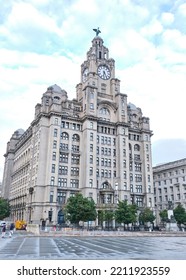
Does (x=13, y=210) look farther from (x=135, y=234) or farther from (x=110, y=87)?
(x=135, y=234)

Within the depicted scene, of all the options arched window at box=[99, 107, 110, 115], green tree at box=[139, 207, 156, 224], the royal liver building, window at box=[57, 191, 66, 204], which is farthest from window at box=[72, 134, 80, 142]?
green tree at box=[139, 207, 156, 224]

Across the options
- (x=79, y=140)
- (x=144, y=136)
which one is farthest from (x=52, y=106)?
(x=144, y=136)

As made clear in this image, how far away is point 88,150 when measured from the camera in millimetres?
80875

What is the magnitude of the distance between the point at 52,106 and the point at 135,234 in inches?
1839

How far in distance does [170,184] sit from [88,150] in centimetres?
3594

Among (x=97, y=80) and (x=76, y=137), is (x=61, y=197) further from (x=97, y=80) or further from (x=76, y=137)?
(x=97, y=80)

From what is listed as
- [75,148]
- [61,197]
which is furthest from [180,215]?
[75,148]

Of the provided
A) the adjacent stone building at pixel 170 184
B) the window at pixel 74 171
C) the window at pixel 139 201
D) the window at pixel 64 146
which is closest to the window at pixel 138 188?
the window at pixel 139 201

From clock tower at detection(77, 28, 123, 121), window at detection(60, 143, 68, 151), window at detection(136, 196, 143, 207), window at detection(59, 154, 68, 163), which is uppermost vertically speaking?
clock tower at detection(77, 28, 123, 121)

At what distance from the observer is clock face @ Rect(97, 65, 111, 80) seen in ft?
316

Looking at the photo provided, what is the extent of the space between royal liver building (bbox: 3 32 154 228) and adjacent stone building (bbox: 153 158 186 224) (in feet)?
33.5

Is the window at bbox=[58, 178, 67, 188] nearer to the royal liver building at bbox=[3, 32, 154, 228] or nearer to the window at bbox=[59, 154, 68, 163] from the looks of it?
the royal liver building at bbox=[3, 32, 154, 228]

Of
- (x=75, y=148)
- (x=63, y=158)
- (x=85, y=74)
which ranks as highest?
(x=85, y=74)

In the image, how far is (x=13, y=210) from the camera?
342 feet
